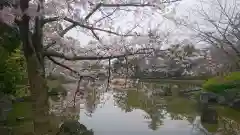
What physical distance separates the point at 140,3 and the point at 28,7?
1.40m

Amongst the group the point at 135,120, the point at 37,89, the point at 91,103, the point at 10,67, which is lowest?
the point at 135,120

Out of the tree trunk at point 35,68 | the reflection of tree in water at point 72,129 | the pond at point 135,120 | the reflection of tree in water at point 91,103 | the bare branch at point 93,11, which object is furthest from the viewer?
the reflection of tree in water at point 91,103

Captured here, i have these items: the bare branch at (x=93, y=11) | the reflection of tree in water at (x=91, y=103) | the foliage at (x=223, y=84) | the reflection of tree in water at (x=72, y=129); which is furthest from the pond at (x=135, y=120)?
the foliage at (x=223, y=84)

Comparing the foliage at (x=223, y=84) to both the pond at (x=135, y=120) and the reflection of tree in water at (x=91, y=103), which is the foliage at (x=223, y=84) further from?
the reflection of tree in water at (x=91, y=103)

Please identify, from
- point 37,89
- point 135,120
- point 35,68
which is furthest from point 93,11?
point 135,120

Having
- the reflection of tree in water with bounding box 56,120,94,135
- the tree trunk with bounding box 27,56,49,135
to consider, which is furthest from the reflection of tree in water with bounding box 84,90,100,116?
the tree trunk with bounding box 27,56,49,135

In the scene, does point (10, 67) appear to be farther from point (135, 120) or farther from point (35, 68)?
point (35, 68)

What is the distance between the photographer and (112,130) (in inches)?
258

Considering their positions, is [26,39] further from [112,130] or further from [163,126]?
[163,126]

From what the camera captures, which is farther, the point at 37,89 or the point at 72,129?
the point at 72,129

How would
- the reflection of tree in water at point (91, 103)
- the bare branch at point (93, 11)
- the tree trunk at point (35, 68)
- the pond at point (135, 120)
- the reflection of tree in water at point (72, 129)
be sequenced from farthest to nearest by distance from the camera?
the reflection of tree in water at point (91, 103) → the pond at point (135, 120) → the reflection of tree in water at point (72, 129) → the bare branch at point (93, 11) → the tree trunk at point (35, 68)

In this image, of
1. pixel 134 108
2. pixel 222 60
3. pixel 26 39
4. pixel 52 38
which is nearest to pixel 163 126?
pixel 134 108

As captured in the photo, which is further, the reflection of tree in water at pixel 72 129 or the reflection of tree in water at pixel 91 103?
the reflection of tree in water at pixel 91 103

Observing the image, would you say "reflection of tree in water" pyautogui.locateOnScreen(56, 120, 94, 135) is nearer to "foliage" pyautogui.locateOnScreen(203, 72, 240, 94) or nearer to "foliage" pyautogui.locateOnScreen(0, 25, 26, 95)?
"foliage" pyautogui.locateOnScreen(0, 25, 26, 95)
